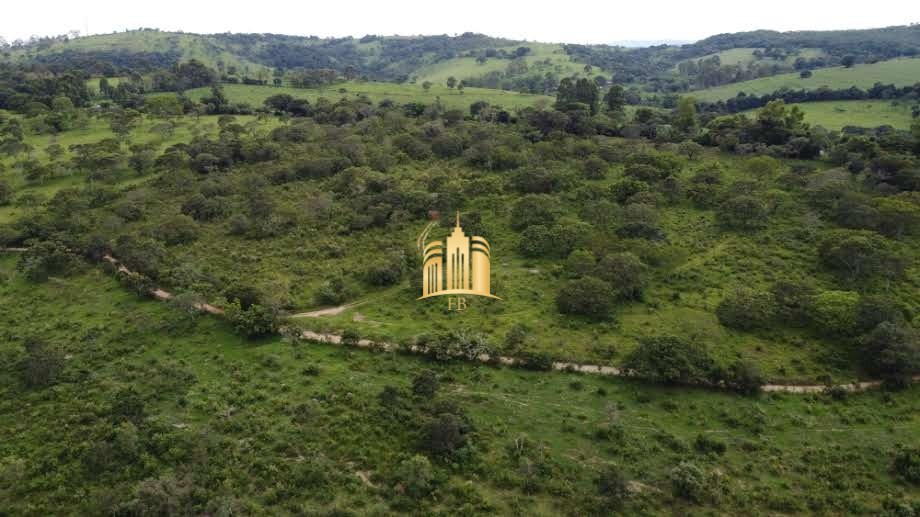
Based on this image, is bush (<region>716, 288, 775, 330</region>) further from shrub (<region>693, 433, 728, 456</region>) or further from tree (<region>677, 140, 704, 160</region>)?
tree (<region>677, 140, 704, 160</region>)

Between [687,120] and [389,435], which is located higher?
[687,120]

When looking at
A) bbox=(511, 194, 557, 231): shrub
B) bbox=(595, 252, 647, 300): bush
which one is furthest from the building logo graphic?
bbox=(511, 194, 557, 231): shrub

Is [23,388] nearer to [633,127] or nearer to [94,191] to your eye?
[94,191]

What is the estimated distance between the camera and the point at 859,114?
320 ft

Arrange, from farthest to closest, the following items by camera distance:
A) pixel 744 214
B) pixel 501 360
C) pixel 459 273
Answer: pixel 744 214
pixel 459 273
pixel 501 360

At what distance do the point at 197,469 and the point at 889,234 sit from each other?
5108 cm

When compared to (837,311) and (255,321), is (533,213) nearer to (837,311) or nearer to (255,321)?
(837,311)

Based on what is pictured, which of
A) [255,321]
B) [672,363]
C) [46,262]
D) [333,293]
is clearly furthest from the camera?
[46,262]

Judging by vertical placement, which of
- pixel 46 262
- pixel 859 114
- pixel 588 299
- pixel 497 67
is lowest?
pixel 588 299

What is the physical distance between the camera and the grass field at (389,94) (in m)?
112

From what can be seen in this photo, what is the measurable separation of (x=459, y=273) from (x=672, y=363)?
15.3 m

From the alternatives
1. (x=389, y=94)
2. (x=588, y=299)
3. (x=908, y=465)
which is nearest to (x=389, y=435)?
(x=588, y=299)

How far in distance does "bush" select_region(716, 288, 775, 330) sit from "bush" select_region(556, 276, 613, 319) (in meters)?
6.83

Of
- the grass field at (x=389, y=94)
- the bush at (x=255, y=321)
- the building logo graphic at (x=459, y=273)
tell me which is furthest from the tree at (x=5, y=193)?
the grass field at (x=389, y=94)
